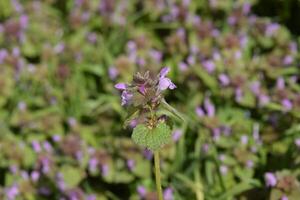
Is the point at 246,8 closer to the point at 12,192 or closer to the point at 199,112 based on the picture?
the point at 199,112

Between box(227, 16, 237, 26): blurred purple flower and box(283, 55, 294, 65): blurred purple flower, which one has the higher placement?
box(227, 16, 237, 26): blurred purple flower

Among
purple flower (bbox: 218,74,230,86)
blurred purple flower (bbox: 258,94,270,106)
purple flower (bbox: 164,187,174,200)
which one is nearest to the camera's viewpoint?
purple flower (bbox: 164,187,174,200)

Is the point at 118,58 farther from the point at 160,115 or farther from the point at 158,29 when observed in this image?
the point at 160,115

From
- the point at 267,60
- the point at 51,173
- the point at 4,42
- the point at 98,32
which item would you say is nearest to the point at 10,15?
the point at 4,42

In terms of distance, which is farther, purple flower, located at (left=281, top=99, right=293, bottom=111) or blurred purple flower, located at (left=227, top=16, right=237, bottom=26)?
blurred purple flower, located at (left=227, top=16, right=237, bottom=26)

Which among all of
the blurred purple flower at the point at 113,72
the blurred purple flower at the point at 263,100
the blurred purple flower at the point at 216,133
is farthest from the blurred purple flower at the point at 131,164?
the blurred purple flower at the point at 263,100

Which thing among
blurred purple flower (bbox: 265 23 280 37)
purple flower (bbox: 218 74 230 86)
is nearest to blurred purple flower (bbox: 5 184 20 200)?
purple flower (bbox: 218 74 230 86)

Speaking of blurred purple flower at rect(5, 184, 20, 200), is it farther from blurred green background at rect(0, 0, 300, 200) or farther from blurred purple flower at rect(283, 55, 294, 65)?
blurred purple flower at rect(283, 55, 294, 65)
